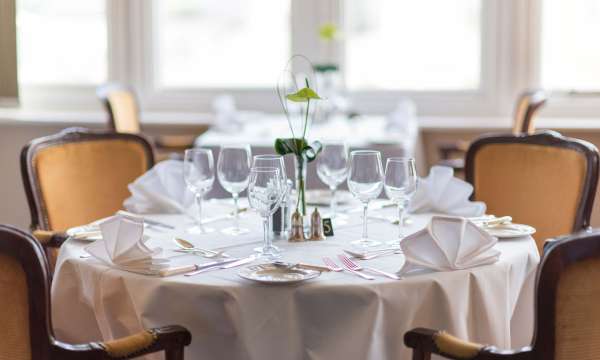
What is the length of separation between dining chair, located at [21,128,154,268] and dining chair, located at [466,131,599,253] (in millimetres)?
1160

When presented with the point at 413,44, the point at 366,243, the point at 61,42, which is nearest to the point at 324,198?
the point at 366,243

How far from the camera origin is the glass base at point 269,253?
207cm

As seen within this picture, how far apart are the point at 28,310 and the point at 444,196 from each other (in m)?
1.30

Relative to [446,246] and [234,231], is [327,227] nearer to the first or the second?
[234,231]

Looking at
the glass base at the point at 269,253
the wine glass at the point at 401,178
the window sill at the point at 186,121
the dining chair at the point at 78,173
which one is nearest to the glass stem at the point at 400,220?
the wine glass at the point at 401,178

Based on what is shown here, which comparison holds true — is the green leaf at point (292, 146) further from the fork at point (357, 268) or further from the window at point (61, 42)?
the window at point (61, 42)

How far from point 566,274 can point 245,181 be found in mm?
977

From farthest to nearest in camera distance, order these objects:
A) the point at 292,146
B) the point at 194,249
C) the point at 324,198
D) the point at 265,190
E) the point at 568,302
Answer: the point at 324,198
the point at 292,146
the point at 194,249
the point at 265,190
the point at 568,302

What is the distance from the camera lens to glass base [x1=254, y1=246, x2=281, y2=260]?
6.79 ft

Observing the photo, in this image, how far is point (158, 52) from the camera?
17.7 ft

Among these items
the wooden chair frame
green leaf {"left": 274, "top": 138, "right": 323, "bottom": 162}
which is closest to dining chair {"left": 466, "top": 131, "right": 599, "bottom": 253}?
the wooden chair frame

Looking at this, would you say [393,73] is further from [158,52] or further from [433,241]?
[433,241]

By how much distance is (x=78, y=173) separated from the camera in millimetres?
3098

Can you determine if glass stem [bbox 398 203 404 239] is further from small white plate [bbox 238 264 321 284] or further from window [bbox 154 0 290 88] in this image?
window [bbox 154 0 290 88]
